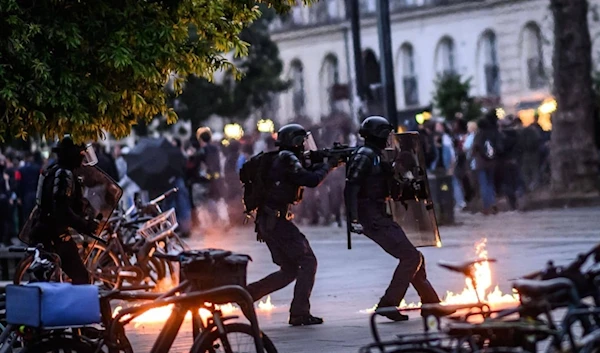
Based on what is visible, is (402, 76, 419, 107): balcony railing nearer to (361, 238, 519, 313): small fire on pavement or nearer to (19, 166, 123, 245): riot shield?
(361, 238, 519, 313): small fire on pavement

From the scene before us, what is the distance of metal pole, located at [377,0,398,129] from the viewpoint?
81.9 feet

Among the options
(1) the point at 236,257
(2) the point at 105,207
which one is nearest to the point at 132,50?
(1) the point at 236,257

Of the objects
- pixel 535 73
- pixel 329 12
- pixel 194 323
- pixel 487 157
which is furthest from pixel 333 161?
pixel 329 12

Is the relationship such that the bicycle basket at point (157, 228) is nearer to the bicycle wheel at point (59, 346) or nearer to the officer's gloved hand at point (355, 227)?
the officer's gloved hand at point (355, 227)

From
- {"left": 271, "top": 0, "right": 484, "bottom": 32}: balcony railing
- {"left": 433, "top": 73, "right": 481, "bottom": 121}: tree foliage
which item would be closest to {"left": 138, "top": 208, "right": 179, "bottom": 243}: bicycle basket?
{"left": 433, "top": 73, "right": 481, "bottom": 121}: tree foliage

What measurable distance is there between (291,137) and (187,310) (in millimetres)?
4786

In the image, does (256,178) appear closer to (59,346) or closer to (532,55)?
(59,346)

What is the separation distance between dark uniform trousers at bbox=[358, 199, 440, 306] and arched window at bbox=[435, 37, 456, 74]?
1735 inches

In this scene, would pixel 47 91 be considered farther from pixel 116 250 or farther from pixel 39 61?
pixel 116 250

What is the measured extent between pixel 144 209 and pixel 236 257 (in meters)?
9.49

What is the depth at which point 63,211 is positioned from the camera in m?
13.1

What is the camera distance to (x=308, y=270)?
Result: 44.0 ft

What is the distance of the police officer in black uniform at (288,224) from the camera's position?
13250 mm

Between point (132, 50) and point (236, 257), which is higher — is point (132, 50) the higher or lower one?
the higher one
